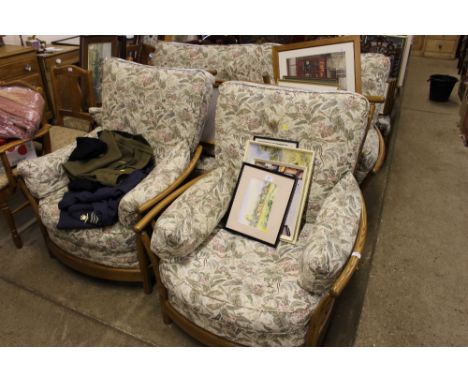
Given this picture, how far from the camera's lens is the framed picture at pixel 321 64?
1.78 metres

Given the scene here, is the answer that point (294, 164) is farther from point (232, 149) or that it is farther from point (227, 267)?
point (227, 267)

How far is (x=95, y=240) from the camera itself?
67.2 inches

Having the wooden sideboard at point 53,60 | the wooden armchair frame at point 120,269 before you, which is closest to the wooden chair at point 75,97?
the wooden sideboard at point 53,60

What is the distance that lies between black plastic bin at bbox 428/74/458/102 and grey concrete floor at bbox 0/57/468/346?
2244 mm

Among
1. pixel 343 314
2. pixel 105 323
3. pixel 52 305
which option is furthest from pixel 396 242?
pixel 52 305

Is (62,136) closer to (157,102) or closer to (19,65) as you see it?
(157,102)

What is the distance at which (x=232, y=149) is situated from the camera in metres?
1.79

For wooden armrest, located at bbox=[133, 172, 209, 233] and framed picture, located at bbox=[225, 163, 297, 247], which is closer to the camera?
wooden armrest, located at bbox=[133, 172, 209, 233]

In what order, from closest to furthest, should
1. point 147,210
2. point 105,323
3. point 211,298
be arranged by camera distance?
point 211,298, point 147,210, point 105,323

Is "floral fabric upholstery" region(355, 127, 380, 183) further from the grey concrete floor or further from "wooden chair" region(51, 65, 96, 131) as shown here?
"wooden chair" region(51, 65, 96, 131)

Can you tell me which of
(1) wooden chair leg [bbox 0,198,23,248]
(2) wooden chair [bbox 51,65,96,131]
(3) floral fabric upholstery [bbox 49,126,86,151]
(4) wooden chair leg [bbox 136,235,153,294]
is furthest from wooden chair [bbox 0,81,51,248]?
(4) wooden chair leg [bbox 136,235,153,294]

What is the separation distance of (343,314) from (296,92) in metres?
1.08

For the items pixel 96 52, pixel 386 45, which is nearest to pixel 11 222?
pixel 96 52

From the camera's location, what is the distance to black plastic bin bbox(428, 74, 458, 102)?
4379mm
